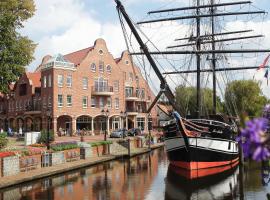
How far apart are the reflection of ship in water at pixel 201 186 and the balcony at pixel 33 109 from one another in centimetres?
3041

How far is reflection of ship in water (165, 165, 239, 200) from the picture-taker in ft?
61.7

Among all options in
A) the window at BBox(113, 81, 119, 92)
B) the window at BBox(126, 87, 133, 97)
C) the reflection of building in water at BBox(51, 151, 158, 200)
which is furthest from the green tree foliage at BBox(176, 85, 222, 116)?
the window at BBox(113, 81, 119, 92)

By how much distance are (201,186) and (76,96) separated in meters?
34.1

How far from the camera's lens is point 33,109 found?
5275 cm

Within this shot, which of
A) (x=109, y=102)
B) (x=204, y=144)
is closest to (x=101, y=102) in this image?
(x=109, y=102)

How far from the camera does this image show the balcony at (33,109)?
171 feet

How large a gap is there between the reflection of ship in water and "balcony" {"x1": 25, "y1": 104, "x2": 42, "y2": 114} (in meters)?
30.4

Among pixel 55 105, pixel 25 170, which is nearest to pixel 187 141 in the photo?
pixel 25 170

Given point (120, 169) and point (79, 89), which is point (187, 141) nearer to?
point (120, 169)

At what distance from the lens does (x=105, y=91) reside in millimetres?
56375

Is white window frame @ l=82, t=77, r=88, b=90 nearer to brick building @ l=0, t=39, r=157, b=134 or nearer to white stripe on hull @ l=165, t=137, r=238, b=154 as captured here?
brick building @ l=0, t=39, r=157, b=134

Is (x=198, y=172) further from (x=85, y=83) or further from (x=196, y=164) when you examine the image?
(x=85, y=83)

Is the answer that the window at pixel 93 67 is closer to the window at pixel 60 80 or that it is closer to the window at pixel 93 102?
the window at pixel 93 102

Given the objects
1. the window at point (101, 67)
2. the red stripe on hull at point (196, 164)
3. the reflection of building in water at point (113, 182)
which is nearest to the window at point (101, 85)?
the window at point (101, 67)
